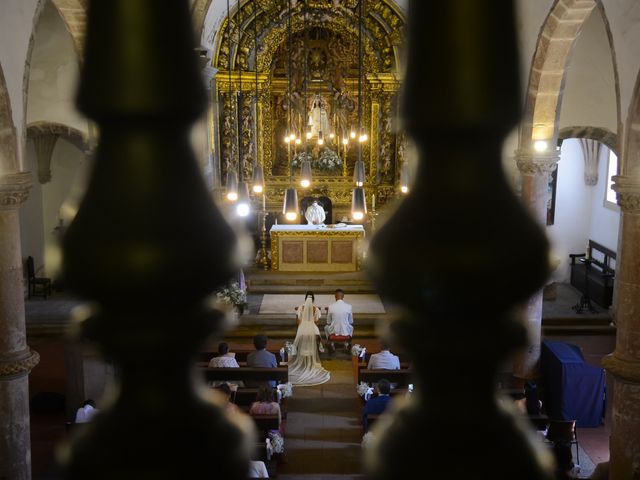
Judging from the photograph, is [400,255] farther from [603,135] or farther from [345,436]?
[603,135]

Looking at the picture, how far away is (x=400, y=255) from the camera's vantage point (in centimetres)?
82

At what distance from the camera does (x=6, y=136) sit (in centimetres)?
787

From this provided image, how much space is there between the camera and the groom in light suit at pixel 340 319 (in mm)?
13438

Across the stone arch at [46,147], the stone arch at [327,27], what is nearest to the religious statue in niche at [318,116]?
the stone arch at [327,27]

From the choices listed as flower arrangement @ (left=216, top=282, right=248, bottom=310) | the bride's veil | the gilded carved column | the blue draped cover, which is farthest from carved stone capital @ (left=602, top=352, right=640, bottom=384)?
the gilded carved column

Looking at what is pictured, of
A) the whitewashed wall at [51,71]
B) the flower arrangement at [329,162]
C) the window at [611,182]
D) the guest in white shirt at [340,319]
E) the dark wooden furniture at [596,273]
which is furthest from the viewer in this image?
the flower arrangement at [329,162]

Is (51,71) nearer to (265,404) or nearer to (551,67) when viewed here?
(265,404)

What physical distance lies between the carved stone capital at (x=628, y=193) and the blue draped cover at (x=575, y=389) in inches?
149

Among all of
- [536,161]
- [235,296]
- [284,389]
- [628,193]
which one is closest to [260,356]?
[284,389]

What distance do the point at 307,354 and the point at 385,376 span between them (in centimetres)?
244

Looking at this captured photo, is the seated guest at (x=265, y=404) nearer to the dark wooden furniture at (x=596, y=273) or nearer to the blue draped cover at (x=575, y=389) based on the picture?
the blue draped cover at (x=575, y=389)

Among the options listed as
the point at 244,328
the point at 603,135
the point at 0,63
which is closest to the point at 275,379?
the point at 244,328

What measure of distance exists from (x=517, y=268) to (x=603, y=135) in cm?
1556

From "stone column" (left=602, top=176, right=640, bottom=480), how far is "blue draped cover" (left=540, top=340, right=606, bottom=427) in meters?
3.03
